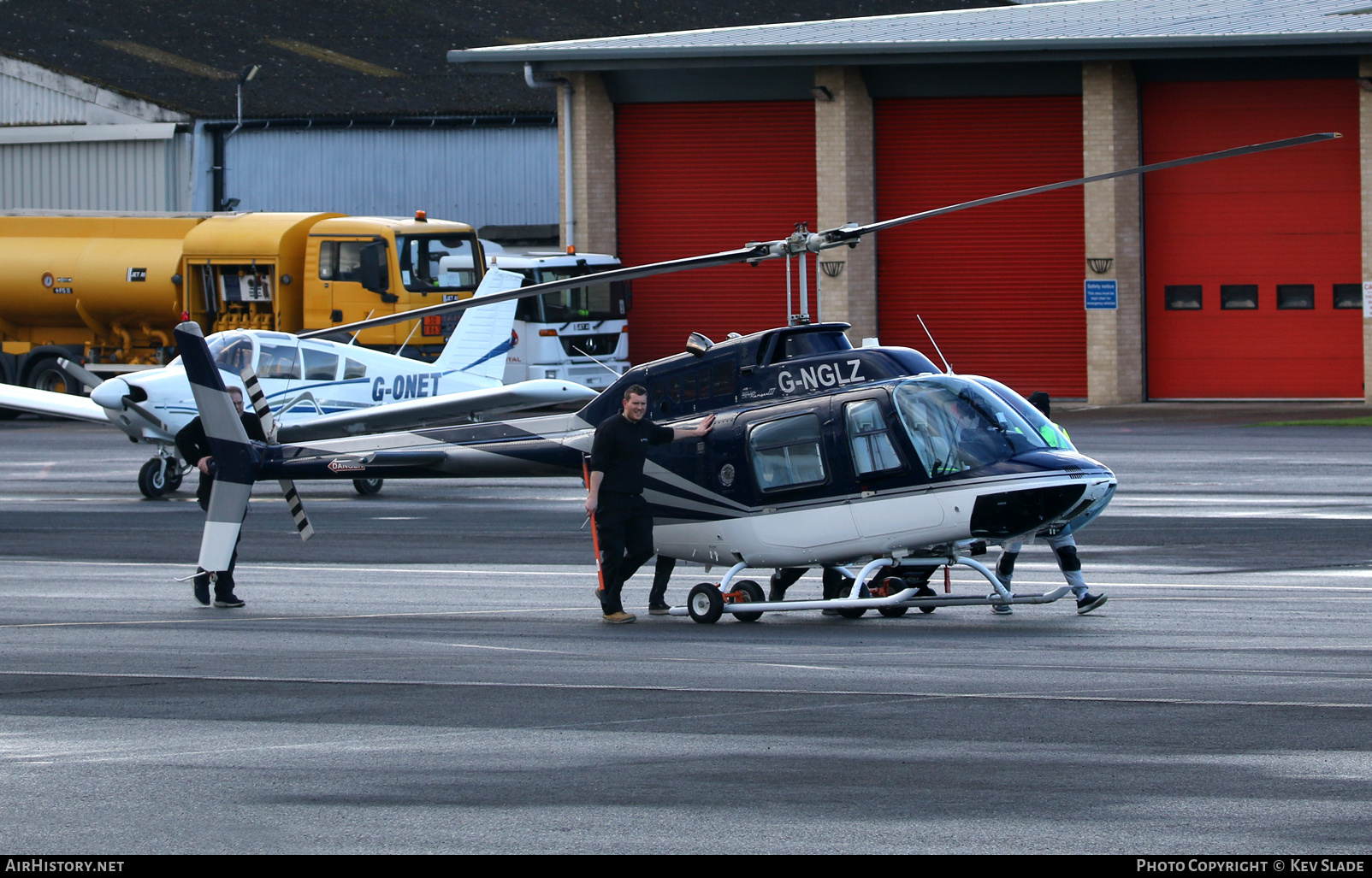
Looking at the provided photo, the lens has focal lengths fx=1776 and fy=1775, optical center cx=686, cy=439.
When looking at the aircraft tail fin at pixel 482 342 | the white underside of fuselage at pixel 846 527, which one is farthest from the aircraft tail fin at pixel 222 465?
the aircraft tail fin at pixel 482 342

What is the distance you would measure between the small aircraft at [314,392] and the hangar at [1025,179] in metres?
13.2

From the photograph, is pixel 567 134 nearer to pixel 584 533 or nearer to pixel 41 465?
pixel 41 465

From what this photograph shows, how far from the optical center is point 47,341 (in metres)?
34.5

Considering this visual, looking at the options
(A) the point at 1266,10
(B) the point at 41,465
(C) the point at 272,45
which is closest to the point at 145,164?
(C) the point at 272,45

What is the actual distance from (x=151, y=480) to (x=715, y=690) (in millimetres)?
14298

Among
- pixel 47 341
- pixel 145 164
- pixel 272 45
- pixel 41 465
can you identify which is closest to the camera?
pixel 41 465

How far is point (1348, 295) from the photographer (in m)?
33.9

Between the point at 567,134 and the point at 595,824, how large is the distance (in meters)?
32.8

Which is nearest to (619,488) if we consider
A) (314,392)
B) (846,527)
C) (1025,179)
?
(846,527)

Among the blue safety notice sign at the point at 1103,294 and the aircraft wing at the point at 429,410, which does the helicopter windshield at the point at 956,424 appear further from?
the blue safety notice sign at the point at 1103,294

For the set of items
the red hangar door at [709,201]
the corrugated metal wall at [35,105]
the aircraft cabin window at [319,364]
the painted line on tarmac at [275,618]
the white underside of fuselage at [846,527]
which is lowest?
the painted line on tarmac at [275,618]

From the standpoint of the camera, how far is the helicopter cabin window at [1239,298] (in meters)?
34.7

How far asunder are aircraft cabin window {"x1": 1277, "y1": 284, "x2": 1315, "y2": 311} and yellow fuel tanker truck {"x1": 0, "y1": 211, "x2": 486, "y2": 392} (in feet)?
50.8

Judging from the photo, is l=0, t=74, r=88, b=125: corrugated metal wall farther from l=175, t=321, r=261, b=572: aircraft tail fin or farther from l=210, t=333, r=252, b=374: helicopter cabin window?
l=175, t=321, r=261, b=572: aircraft tail fin
